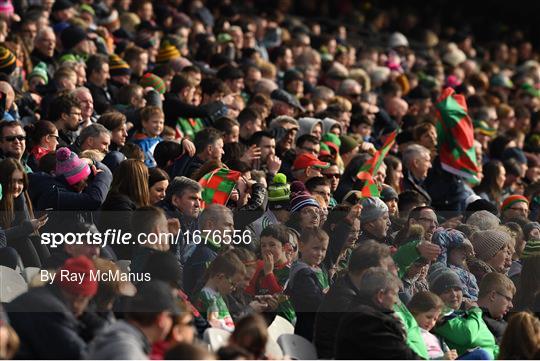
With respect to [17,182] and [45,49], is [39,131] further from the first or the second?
[45,49]

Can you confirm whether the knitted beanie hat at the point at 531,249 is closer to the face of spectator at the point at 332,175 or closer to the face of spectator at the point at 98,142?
the face of spectator at the point at 332,175

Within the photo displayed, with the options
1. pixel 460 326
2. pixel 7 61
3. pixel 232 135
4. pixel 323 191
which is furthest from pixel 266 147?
pixel 460 326

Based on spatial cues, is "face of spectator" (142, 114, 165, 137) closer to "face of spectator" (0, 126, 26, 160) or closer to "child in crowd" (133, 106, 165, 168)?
"child in crowd" (133, 106, 165, 168)

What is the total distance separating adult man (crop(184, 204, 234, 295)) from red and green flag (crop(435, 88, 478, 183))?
16.7 ft

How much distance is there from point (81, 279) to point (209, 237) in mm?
1960

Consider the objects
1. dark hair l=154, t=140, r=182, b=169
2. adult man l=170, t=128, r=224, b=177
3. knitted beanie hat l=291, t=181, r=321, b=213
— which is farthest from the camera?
dark hair l=154, t=140, r=182, b=169

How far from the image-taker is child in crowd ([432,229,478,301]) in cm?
1123

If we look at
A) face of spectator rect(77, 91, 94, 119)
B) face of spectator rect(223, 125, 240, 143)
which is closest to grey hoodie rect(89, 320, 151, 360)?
face of spectator rect(77, 91, 94, 119)

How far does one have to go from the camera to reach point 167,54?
55.7 ft

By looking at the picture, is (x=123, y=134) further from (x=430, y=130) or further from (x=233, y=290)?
(x=430, y=130)

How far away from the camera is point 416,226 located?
11.4 metres

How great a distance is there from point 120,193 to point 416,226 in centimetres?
240

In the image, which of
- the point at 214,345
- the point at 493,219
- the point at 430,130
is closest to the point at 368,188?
the point at 493,219

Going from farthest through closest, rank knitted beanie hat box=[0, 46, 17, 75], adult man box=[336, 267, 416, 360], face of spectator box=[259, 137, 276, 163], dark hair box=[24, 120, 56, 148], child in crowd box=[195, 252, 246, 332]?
knitted beanie hat box=[0, 46, 17, 75] < face of spectator box=[259, 137, 276, 163] < dark hair box=[24, 120, 56, 148] < child in crowd box=[195, 252, 246, 332] < adult man box=[336, 267, 416, 360]
